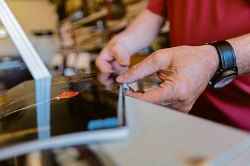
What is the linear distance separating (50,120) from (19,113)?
0.25 feet

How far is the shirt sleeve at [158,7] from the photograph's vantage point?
2.69ft

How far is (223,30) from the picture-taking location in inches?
25.3

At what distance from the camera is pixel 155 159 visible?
0.85ft

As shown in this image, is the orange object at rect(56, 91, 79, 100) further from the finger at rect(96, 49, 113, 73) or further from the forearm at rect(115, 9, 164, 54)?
the forearm at rect(115, 9, 164, 54)

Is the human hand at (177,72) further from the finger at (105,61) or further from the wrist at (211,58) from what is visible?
the finger at (105,61)

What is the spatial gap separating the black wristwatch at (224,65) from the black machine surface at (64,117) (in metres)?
0.15

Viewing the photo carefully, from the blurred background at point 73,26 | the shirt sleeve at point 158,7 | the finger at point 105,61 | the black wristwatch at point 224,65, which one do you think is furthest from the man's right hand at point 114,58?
the blurred background at point 73,26

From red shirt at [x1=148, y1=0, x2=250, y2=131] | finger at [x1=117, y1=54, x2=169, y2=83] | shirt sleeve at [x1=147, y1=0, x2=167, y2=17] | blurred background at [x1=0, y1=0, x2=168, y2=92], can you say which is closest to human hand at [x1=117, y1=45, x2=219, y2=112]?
finger at [x1=117, y1=54, x2=169, y2=83]

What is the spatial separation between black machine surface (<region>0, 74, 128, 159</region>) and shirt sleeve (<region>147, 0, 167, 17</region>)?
35 cm

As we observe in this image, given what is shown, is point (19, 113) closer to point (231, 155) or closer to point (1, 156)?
point (1, 156)

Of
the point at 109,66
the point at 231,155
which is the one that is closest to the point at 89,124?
the point at 231,155

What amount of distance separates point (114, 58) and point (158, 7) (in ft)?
0.55

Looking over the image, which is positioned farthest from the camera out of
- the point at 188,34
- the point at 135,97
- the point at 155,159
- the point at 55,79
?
the point at 188,34

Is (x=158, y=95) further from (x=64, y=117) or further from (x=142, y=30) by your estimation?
(x=142, y=30)
